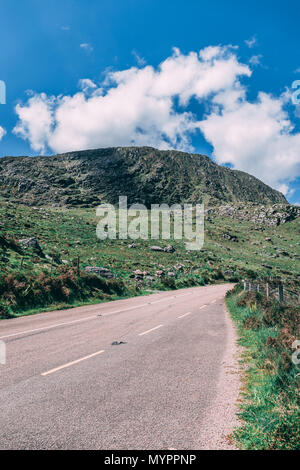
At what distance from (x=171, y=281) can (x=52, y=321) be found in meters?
23.8

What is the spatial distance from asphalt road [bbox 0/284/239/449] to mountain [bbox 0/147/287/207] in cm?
12101

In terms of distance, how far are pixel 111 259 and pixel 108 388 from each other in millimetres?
33424

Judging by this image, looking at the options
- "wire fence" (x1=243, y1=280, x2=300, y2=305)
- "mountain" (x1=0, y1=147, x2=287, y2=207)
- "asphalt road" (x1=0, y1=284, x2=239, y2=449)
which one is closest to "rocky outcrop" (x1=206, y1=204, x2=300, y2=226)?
"mountain" (x1=0, y1=147, x2=287, y2=207)

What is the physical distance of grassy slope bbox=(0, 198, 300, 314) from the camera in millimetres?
18750

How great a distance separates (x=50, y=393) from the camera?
16.1ft

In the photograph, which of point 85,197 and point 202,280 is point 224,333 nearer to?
point 202,280

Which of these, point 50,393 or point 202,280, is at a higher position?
point 50,393

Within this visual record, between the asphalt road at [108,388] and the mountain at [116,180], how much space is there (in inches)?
4764

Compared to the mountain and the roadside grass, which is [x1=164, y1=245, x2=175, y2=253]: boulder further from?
the mountain

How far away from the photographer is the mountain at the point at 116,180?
457 ft

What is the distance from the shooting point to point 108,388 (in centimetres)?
516

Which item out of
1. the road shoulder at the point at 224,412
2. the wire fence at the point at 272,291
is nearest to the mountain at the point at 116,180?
the wire fence at the point at 272,291

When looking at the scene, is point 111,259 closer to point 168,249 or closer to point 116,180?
point 168,249
